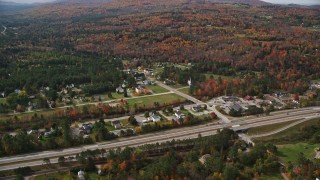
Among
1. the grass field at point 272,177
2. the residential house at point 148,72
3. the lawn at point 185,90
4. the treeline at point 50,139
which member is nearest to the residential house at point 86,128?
the treeline at point 50,139

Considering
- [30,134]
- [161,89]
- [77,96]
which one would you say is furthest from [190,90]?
[30,134]

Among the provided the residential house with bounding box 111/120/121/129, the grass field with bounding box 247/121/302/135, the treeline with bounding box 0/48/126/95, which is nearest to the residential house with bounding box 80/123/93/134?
the residential house with bounding box 111/120/121/129

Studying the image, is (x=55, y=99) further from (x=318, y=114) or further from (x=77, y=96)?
(x=318, y=114)

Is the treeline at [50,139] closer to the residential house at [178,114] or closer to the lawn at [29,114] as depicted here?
the lawn at [29,114]

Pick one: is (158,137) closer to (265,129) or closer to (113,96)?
(265,129)

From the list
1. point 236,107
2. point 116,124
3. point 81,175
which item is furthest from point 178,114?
point 81,175

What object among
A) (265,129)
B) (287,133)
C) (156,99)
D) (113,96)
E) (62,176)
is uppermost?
(62,176)
